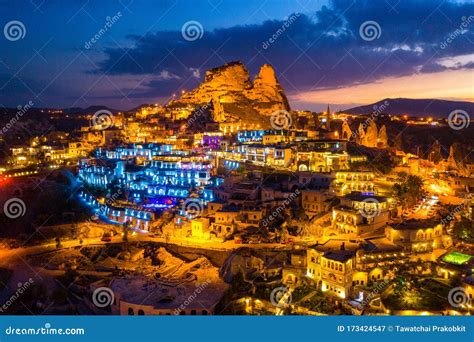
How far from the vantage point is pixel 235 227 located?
A: 18.4 meters

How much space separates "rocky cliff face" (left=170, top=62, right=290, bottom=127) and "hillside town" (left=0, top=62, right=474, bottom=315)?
6.37 m

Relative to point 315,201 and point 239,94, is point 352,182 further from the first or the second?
point 239,94

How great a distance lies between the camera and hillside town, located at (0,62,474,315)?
13172mm

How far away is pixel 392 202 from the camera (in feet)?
61.2

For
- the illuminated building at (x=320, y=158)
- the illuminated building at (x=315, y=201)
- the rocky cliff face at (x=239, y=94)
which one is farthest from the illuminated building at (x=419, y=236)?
the rocky cliff face at (x=239, y=94)

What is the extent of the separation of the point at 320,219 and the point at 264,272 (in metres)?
3.99

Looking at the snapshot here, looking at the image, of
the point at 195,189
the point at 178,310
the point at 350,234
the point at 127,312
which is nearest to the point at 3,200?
the point at 195,189

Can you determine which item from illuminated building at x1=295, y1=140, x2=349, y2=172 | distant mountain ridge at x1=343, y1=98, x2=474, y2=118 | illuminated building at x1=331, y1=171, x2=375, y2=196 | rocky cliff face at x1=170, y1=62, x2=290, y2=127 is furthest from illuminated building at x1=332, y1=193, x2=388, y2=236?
distant mountain ridge at x1=343, y1=98, x2=474, y2=118

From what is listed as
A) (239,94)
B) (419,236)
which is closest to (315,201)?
(419,236)

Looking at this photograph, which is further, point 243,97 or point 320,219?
point 243,97

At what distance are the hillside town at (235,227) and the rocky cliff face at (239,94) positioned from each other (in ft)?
20.9

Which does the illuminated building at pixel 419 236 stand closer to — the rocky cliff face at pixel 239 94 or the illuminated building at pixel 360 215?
the illuminated building at pixel 360 215

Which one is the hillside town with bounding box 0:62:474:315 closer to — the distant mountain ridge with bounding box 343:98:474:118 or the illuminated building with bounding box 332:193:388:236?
the illuminated building with bounding box 332:193:388:236

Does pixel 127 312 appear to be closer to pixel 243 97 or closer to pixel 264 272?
pixel 264 272
